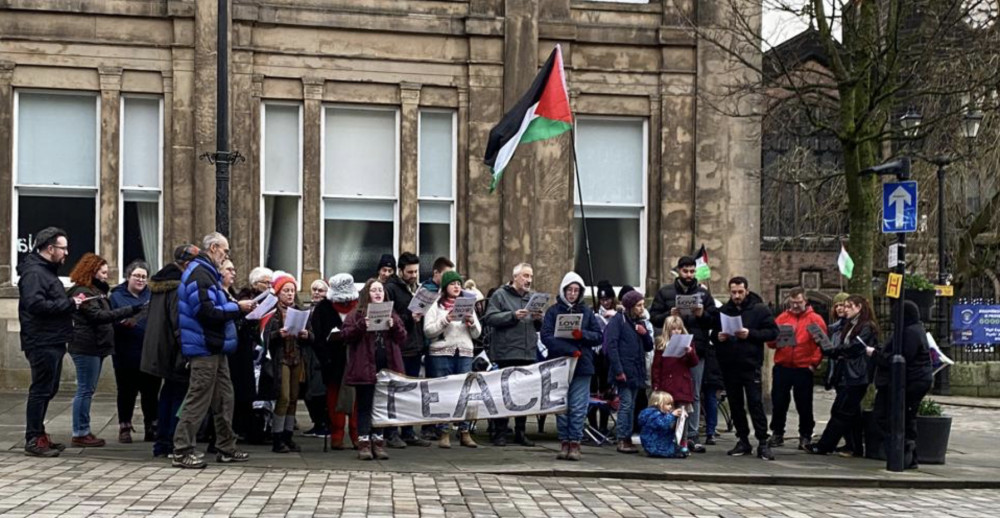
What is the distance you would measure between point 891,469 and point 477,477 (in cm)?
451

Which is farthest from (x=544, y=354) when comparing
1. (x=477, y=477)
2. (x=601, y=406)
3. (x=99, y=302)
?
(x=99, y=302)

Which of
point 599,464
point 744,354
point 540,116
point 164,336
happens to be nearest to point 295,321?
point 164,336

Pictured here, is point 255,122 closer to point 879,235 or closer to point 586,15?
point 586,15

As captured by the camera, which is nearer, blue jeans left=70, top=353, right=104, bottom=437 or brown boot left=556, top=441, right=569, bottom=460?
blue jeans left=70, top=353, right=104, bottom=437

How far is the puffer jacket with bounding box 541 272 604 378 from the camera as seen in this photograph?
15711 millimetres

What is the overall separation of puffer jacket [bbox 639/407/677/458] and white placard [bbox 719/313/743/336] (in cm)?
116

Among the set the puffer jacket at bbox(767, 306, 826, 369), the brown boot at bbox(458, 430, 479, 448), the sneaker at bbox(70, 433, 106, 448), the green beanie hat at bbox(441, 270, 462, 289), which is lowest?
the brown boot at bbox(458, 430, 479, 448)

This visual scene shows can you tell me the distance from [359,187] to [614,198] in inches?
151

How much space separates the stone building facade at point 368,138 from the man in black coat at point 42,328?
7.11 meters

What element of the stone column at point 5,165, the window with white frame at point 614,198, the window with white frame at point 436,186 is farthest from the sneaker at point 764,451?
the stone column at point 5,165

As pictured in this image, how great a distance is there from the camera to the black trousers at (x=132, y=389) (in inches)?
624

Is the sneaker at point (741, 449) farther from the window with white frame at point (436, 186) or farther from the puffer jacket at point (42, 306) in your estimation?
the window with white frame at point (436, 186)

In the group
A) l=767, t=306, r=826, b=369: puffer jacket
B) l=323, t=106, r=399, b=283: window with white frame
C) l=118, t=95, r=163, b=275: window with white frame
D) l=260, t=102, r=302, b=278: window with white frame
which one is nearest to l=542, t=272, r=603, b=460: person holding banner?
l=767, t=306, r=826, b=369: puffer jacket

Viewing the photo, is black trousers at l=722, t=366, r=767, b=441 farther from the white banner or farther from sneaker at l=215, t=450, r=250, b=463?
sneaker at l=215, t=450, r=250, b=463
